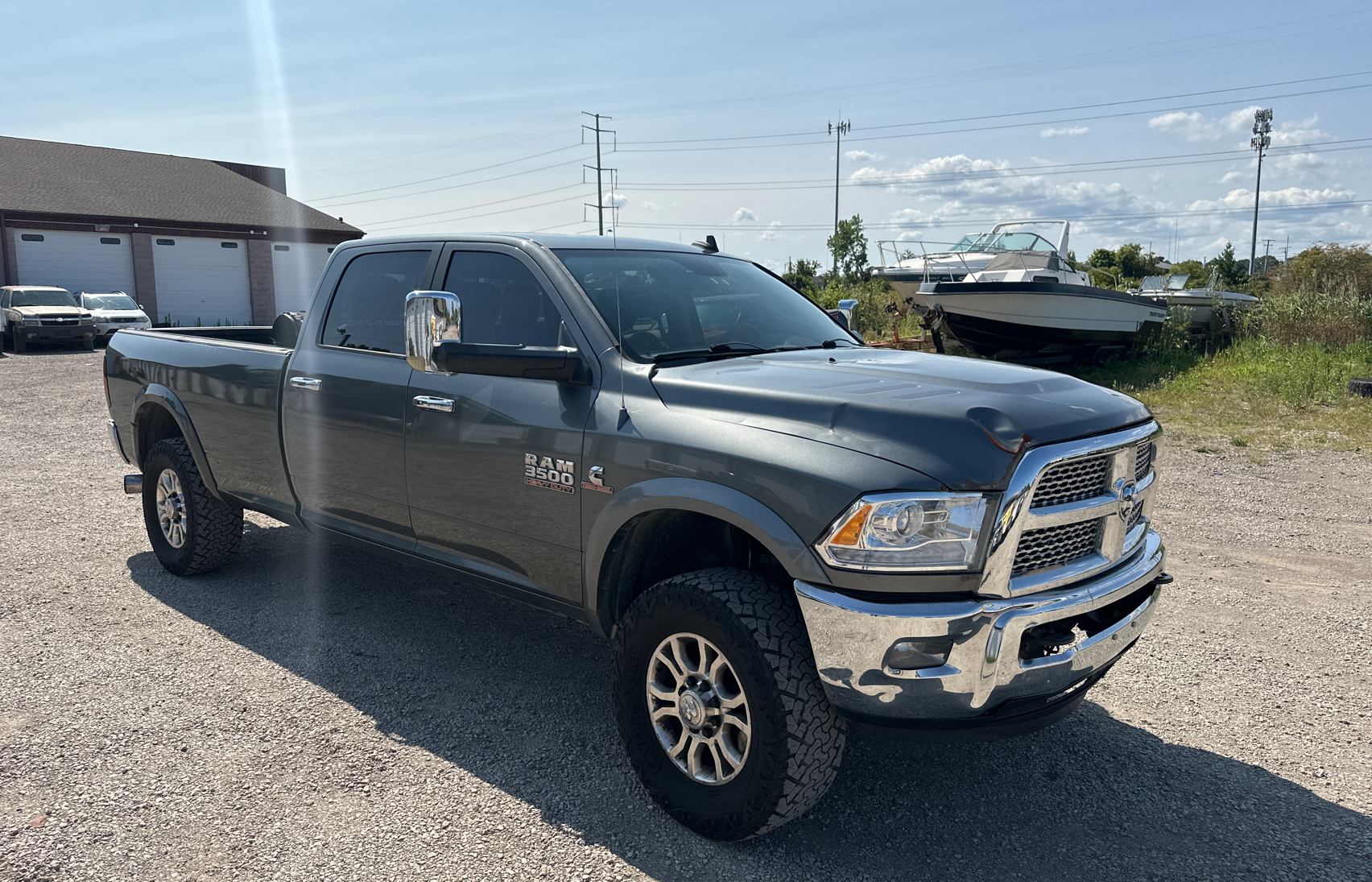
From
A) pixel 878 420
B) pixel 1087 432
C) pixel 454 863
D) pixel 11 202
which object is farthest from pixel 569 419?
pixel 11 202

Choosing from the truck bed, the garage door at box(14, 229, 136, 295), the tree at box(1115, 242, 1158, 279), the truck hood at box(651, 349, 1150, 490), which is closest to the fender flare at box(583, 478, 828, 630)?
the truck hood at box(651, 349, 1150, 490)

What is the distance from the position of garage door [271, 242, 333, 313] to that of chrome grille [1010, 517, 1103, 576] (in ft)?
126

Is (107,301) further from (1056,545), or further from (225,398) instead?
(1056,545)

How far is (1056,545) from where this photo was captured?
112 inches

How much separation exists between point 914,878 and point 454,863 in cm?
137

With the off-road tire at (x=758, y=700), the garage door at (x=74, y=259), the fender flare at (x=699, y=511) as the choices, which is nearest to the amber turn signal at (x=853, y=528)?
the fender flare at (x=699, y=511)

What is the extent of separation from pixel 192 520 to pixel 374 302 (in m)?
1.97

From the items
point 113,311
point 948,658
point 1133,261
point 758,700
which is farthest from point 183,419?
point 1133,261

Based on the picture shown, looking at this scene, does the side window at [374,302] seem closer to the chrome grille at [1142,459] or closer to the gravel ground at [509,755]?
the gravel ground at [509,755]

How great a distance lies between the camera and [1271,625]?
4820mm

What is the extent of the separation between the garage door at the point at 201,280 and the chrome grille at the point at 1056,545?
36.2 meters

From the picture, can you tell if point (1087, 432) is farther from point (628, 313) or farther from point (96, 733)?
point (96, 733)

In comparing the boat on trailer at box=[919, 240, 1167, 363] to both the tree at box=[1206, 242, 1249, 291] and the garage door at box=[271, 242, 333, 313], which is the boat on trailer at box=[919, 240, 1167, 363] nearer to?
the garage door at box=[271, 242, 333, 313]

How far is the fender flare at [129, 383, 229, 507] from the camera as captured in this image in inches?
205
